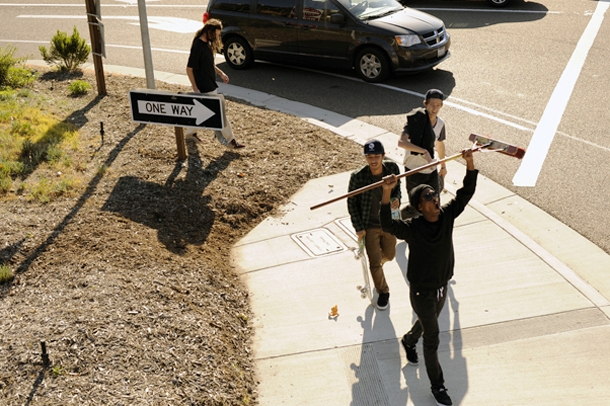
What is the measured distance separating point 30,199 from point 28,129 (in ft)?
6.67

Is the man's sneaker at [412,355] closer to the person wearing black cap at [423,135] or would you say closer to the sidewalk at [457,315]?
the sidewalk at [457,315]

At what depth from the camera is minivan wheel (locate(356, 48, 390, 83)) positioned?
37.9ft

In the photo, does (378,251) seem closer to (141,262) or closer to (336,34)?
(141,262)

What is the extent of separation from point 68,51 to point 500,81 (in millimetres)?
8457

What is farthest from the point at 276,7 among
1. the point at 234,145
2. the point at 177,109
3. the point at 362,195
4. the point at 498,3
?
the point at 362,195

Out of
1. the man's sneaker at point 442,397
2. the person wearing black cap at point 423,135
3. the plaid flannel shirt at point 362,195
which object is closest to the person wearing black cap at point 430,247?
the man's sneaker at point 442,397

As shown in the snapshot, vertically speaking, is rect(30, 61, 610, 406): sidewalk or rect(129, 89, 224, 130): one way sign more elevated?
rect(129, 89, 224, 130): one way sign

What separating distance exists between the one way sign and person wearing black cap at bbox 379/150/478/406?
352 cm

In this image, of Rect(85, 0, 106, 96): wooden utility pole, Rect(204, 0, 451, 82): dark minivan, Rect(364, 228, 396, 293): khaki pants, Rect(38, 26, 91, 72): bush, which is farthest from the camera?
Rect(204, 0, 451, 82): dark minivan

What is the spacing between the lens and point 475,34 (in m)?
14.3

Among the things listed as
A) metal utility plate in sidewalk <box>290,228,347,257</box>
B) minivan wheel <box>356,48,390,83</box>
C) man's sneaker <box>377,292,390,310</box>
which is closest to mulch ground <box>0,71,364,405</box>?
metal utility plate in sidewalk <box>290,228,347,257</box>

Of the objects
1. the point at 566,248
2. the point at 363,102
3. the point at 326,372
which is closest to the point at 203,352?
the point at 326,372

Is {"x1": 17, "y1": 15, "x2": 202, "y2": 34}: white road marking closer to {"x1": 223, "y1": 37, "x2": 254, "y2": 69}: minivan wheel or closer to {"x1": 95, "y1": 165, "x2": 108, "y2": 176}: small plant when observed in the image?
{"x1": 223, "y1": 37, "x2": 254, "y2": 69}: minivan wheel

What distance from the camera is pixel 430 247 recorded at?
171 inches
